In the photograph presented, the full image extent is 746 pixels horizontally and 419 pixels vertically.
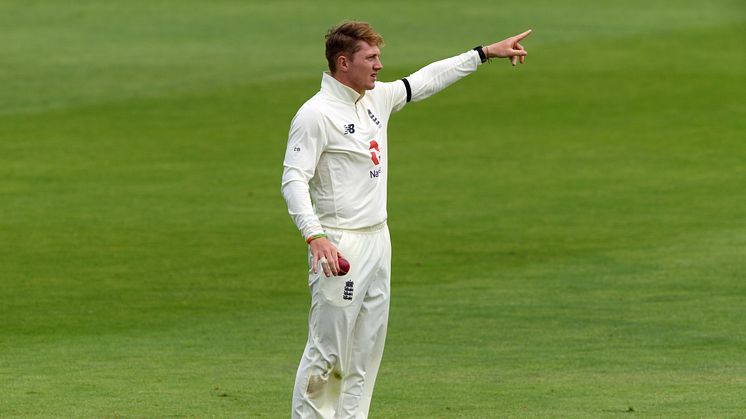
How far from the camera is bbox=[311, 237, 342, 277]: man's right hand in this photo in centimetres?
727

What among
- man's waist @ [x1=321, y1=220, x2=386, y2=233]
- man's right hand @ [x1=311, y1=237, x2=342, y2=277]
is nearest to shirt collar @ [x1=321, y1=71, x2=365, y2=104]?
man's waist @ [x1=321, y1=220, x2=386, y2=233]

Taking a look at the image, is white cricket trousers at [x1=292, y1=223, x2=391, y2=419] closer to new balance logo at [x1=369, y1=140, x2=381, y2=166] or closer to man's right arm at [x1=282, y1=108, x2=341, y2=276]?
man's right arm at [x1=282, y1=108, x2=341, y2=276]

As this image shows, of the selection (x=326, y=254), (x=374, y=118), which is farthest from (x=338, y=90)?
(x=326, y=254)

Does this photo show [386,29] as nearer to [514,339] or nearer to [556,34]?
[556,34]

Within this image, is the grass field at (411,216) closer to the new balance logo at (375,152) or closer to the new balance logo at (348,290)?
the new balance logo at (348,290)

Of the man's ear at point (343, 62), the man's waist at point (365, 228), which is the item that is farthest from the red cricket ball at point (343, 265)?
the man's ear at point (343, 62)

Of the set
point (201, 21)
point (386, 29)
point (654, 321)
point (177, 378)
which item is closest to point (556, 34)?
point (386, 29)

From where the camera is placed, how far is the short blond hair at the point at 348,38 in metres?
7.69

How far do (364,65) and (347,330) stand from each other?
4.36ft

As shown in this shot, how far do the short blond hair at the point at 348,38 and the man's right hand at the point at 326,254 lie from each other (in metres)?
1.01

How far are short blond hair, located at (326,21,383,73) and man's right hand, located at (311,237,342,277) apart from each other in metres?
1.01

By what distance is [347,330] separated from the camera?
7777 mm

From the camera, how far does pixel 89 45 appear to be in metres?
35.2

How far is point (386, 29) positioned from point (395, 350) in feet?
86.2
